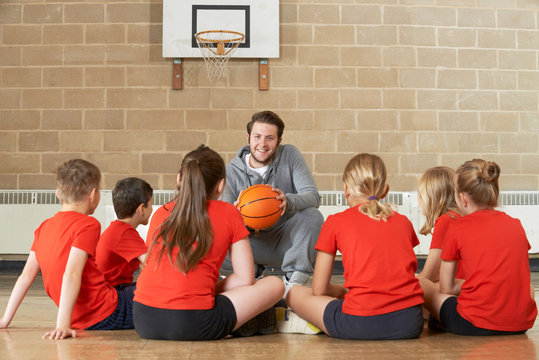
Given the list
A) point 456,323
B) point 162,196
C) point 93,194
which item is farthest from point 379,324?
point 162,196

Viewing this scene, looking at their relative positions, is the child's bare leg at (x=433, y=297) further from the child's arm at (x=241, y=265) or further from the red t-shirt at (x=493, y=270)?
the child's arm at (x=241, y=265)

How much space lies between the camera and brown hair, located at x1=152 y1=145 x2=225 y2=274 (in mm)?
1888

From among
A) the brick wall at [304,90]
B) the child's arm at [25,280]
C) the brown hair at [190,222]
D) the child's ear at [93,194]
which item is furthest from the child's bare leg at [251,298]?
the brick wall at [304,90]

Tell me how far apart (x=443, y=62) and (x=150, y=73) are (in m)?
2.90

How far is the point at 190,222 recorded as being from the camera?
1901 mm

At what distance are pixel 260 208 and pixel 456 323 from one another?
109cm

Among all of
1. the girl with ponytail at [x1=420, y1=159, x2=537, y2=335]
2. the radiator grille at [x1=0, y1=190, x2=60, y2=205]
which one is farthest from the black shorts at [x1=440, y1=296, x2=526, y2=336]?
the radiator grille at [x1=0, y1=190, x2=60, y2=205]

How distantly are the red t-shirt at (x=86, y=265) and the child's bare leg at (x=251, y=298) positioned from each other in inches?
20.8

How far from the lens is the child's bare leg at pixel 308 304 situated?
2070 mm

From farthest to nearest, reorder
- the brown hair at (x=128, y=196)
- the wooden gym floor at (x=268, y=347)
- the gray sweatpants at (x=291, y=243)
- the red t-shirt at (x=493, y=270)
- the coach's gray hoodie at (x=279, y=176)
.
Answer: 1. the coach's gray hoodie at (x=279, y=176)
2. the gray sweatpants at (x=291, y=243)
3. the brown hair at (x=128, y=196)
4. the red t-shirt at (x=493, y=270)
5. the wooden gym floor at (x=268, y=347)

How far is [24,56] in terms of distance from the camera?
5.27m

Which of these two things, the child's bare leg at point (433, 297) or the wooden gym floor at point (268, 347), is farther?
the child's bare leg at point (433, 297)

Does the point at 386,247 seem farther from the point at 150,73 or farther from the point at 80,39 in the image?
Result: the point at 80,39

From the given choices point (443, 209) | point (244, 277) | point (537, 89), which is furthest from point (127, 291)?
point (537, 89)
